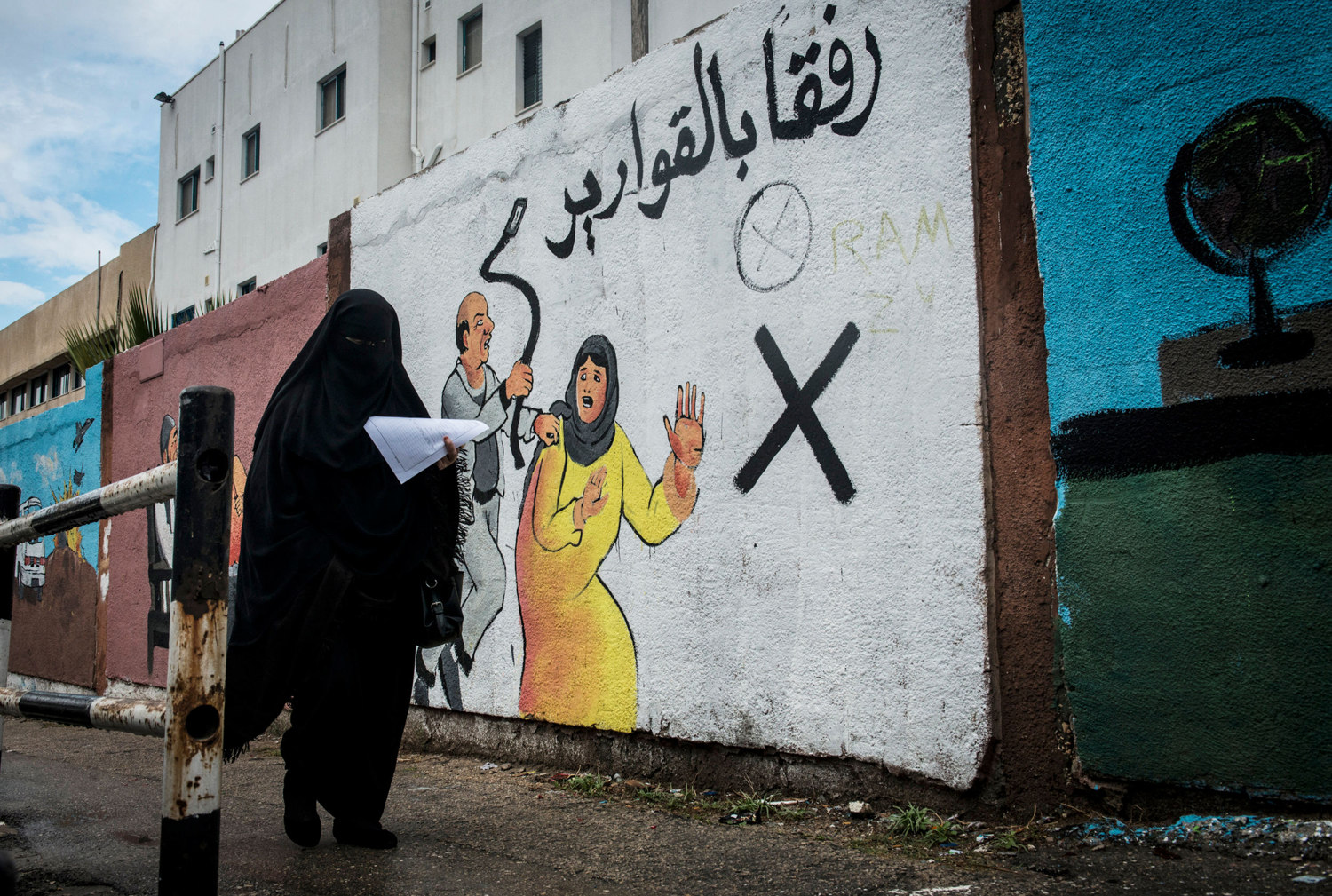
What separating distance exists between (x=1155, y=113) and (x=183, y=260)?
21338 mm

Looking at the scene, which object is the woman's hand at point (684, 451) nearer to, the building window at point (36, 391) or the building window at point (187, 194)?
the building window at point (187, 194)

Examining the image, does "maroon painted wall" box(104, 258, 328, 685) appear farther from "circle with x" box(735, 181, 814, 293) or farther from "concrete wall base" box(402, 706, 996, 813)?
"circle with x" box(735, 181, 814, 293)

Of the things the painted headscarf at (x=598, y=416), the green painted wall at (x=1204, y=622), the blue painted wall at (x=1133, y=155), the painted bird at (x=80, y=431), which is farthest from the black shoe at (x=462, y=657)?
the painted bird at (x=80, y=431)

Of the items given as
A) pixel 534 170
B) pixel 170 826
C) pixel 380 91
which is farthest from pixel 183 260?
pixel 170 826

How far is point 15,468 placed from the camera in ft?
31.9

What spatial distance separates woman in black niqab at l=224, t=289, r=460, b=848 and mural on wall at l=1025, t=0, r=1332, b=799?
77.2 inches

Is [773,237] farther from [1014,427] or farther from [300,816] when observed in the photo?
[300,816]

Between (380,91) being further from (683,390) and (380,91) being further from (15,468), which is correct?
(683,390)

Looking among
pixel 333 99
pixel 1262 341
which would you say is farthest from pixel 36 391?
pixel 1262 341

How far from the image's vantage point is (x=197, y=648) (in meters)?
1.60

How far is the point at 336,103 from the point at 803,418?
1585 centimetres

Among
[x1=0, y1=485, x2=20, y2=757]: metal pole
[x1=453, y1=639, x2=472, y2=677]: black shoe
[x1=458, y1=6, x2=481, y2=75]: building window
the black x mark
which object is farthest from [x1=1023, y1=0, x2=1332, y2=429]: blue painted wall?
[x1=458, y1=6, x2=481, y2=75]: building window

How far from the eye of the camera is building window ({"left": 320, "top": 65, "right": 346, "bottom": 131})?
16.8m

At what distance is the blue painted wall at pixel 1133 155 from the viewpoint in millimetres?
2529
